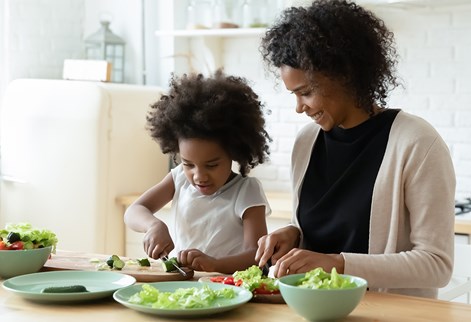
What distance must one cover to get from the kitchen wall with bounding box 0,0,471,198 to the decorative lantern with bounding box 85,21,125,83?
0.05 metres

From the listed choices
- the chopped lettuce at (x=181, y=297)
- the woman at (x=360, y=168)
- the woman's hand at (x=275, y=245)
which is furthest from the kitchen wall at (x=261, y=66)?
the chopped lettuce at (x=181, y=297)

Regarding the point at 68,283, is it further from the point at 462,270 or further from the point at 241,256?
the point at 462,270

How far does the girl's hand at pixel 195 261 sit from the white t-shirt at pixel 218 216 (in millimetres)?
371

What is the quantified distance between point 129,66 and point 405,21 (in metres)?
1.61

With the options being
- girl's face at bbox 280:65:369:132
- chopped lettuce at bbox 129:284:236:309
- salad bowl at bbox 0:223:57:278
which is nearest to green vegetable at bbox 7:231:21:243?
salad bowl at bbox 0:223:57:278

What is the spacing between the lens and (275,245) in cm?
224

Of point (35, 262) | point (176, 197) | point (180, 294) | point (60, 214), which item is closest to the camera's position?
point (180, 294)

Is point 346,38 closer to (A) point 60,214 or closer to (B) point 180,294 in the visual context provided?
(B) point 180,294

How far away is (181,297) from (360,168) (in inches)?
27.9

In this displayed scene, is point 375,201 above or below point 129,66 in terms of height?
below

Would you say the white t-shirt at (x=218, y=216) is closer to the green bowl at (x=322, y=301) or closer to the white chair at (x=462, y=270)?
the white chair at (x=462, y=270)

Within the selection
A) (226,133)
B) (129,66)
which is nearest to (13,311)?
(226,133)

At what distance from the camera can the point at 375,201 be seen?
2.25 m

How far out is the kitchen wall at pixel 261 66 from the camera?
12.8 ft
